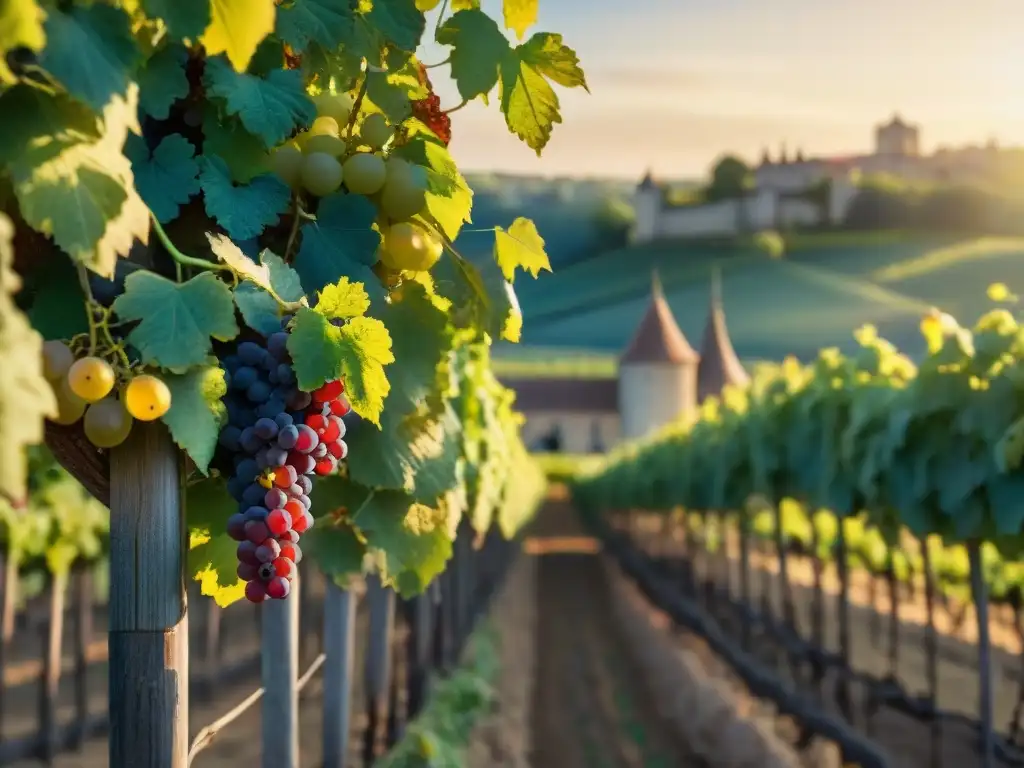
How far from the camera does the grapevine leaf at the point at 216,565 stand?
2.43m

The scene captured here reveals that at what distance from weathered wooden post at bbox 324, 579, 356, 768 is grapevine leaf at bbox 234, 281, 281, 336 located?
3.32 meters

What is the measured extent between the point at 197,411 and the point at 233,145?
0.47 m

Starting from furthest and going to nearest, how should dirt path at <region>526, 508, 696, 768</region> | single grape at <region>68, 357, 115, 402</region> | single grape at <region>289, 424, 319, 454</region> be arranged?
dirt path at <region>526, 508, 696, 768</region>, single grape at <region>289, 424, 319, 454</region>, single grape at <region>68, 357, 115, 402</region>

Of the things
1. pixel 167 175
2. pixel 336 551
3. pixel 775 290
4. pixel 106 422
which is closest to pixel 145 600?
pixel 106 422

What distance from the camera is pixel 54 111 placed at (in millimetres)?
1497

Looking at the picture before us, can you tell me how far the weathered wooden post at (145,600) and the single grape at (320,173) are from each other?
19.5 inches

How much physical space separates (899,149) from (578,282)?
38.3m

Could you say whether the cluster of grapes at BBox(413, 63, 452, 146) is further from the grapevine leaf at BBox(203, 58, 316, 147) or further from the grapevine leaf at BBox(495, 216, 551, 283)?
the grapevine leaf at BBox(203, 58, 316, 147)

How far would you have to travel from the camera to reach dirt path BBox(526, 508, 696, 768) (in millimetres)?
12406

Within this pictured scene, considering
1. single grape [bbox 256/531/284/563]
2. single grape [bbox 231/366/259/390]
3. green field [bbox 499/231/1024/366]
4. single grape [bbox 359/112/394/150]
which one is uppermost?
green field [bbox 499/231/1024/366]

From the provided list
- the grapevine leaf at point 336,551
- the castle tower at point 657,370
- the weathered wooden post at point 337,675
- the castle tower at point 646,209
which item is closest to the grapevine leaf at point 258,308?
the grapevine leaf at point 336,551

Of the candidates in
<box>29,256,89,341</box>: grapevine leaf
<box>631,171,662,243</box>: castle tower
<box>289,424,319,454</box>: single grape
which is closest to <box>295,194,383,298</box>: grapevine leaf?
<box>289,424,319,454</box>: single grape

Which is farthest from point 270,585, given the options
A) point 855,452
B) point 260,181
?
point 855,452

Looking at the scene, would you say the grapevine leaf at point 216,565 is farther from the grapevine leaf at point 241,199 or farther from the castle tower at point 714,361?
the castle tower at point 714,361
